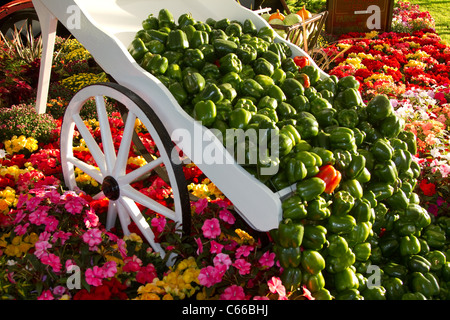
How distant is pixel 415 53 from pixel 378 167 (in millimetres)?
3616

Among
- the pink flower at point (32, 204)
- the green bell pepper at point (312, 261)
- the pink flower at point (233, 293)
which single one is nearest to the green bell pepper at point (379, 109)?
the green bell pepper at point (312, 261)

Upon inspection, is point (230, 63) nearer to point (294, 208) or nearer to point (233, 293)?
point (294, 208)

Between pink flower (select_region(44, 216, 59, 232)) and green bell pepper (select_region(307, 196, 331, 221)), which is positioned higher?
green bell pepper (select_region(307, 196, 331, 221))

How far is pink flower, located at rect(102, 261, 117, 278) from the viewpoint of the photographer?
5.28 feet

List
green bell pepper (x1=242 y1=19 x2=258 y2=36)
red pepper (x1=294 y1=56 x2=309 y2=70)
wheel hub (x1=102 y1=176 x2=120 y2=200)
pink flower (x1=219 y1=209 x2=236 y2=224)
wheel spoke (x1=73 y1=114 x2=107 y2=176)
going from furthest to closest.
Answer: green bell pepper (x1=242 y1=19 x2=258 y2=36), red pepper (x1=294 y1=56 x2=309 y2=70), wheel spoke (x1=73 y1=114 x2=107 y2=176), wheel hub (x1=102 y1=176 x2=120 y2=200), pink flower (x1=219 y1=209 x2=236 y2=224)

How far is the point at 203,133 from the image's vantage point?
166 centimetres

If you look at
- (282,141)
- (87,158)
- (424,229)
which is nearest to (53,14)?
(87,158)

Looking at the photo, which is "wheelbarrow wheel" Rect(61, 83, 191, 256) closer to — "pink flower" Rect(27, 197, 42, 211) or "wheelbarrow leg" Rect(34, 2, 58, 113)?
"pink flower" Rect(27, 197, 42, 211)

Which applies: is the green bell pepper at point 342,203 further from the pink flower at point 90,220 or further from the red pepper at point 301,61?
the pink flower at point 90,220

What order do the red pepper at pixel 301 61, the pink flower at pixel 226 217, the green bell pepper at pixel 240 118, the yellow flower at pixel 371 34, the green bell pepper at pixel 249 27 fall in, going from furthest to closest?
the yellow flower at pixel 371 34 → the green bell pepper at pixel 249 27 → the red pepper at pixel 301 61 → the pink flower at pixel 226 217 → the green bell pepper at pixel 240 118

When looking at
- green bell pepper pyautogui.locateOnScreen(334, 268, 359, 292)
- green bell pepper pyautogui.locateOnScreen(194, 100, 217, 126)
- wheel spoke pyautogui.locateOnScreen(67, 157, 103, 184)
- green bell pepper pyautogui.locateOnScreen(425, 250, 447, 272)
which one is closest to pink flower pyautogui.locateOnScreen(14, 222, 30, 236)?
wheel spoke pyautogui.locateOnScreen(67, 157, 103, 184)

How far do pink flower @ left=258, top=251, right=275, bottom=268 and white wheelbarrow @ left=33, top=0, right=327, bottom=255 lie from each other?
0.15m

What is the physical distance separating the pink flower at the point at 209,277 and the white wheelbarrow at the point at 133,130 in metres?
0.22

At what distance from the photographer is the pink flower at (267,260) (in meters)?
1.70
